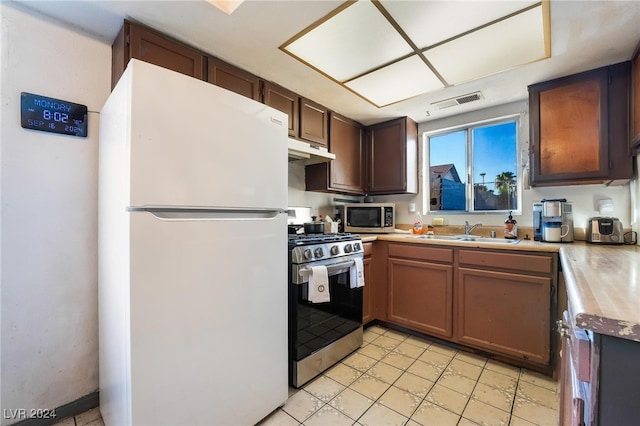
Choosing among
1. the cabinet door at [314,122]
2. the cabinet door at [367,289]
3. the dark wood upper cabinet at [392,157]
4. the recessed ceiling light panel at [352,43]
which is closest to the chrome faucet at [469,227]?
the dark wood upper cabinet at [392,157]

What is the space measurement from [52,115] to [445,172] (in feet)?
10.6

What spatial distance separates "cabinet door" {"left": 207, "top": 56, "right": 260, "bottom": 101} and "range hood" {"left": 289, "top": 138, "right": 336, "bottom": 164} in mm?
440

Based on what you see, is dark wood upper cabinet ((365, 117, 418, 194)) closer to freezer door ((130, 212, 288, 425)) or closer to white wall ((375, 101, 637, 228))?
white wall ((375, 101, 637, 228))

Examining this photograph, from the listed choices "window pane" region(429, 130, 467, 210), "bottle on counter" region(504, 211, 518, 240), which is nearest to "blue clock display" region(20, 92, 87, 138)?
"window pane" region(429, 130, 467, 210)

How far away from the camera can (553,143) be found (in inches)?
82.0

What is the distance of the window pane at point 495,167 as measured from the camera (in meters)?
2.63

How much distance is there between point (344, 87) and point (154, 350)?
6.97 feet

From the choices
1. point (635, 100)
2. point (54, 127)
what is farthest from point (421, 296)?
point (54, 127)

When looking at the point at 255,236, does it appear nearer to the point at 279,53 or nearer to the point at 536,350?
the point at 279,53

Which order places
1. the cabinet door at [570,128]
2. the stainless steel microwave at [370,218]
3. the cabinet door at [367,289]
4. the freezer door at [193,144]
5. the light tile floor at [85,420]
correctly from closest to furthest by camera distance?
1. the freezer door at [193,144]
2. the light tile floor at [85,420]
3. the cabinet door at [570,128]
4. the cabinet door at [367,289]
5. the stainless steel microwave at [370,218]

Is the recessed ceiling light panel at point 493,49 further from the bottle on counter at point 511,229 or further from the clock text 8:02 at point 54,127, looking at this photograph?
the clock text 8:02 at point 54,127

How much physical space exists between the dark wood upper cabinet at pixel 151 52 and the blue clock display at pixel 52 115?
27cm

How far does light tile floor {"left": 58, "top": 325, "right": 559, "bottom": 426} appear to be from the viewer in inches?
57.6

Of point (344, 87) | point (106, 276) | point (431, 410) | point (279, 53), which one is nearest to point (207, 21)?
point (279, 53)
